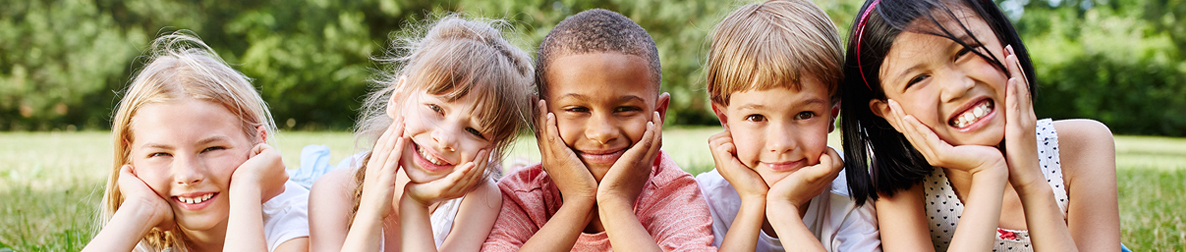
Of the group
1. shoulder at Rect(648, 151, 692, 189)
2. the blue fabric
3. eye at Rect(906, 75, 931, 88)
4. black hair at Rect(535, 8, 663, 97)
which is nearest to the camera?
eye at Rect(906, 75, 931, 88)

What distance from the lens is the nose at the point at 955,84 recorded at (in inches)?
81.3

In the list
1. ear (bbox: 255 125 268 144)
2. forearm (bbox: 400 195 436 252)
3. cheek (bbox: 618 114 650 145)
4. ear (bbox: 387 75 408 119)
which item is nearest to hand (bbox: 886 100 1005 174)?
cheek (bbox: 618 114 650 145)

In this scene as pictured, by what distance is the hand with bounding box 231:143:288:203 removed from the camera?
2.41 meters

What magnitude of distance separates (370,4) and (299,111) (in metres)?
4.44

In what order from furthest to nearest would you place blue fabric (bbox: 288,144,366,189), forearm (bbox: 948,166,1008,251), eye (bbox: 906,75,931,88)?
blue fabric (bbox: 288,144,366,189) → eye (bbox: 906,75,931,88) → forearm (bbox: 948,166,1008,251)

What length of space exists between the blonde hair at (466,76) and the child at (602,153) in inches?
4.4

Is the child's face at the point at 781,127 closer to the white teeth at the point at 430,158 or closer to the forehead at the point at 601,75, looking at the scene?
the forehead at the point at 601,75

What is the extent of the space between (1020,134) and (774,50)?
2.52ft

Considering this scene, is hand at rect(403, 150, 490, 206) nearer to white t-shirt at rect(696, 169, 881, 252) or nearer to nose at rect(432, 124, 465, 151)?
nose at rect(432, 124, 465, 151)

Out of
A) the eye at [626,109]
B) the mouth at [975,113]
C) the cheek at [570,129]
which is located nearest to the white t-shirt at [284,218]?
the cheek at [570,129]

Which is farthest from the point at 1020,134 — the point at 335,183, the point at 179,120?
the point at 179,120

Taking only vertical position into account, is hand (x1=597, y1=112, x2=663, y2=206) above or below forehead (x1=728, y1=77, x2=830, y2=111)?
below

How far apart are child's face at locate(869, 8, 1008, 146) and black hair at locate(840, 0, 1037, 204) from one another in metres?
0.03

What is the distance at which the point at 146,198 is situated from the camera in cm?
236
